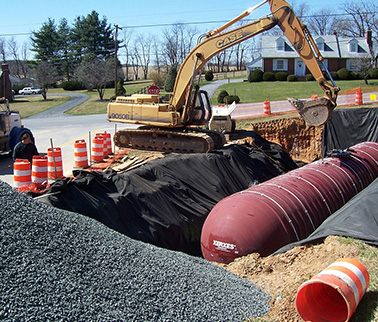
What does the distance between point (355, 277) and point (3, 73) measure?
56.0ft

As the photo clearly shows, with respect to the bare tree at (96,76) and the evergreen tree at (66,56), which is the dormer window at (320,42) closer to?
the bare tree at (96,76)

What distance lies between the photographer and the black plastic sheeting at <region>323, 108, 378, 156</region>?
73.1 feet

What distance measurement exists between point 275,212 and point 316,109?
415cm

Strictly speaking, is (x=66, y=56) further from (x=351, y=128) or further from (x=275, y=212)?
(x=275, y=212)

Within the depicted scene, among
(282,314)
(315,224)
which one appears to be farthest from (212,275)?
(315,224)

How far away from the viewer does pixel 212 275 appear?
686 cm

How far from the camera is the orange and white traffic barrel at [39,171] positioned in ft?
38.0

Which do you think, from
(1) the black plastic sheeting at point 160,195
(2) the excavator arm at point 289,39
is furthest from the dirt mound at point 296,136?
(1) the black plastic sheeting at point 160,195

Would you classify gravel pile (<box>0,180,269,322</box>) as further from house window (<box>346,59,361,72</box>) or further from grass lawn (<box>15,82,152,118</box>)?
house window (<box>346,59,361,72</box>)

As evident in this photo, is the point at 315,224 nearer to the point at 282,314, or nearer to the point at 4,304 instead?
the point at 282,314

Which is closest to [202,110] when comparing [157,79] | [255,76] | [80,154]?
[80,154]

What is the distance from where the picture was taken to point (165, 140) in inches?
658

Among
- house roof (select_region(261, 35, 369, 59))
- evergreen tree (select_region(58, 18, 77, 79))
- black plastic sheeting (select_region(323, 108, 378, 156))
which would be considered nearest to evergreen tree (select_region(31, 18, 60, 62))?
evergreen tree (select_region(58, 18, 77, 79))

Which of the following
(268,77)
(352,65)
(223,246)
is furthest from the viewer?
(352,65)
